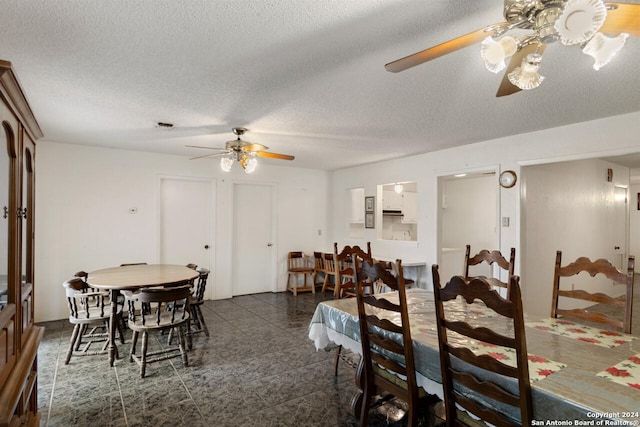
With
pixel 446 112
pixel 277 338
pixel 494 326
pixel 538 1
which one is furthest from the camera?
pixel 277 338

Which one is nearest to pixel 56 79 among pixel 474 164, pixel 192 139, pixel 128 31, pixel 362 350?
pixel 128 31

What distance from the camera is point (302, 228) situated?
6887 mm

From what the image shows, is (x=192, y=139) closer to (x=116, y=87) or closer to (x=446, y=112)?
(x=116, y=87)

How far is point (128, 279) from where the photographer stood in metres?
3.48

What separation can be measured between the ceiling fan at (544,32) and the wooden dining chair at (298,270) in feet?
16.6

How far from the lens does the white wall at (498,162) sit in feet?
11.0

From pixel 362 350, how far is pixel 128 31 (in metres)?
2.26

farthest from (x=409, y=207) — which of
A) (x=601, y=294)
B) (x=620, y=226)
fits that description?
(x=601, y=294)

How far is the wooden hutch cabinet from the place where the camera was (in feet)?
4.42

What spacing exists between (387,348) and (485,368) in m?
0.59

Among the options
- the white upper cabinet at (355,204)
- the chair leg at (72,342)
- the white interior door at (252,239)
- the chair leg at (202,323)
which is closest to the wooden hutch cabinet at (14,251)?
the chair leg at (72,342)

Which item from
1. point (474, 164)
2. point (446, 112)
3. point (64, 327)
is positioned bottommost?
point (64, 327)

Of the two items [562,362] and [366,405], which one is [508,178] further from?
[366,405]

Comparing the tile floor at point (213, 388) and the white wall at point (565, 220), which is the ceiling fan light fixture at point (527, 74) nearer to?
the tile floor at point (213, 388)
